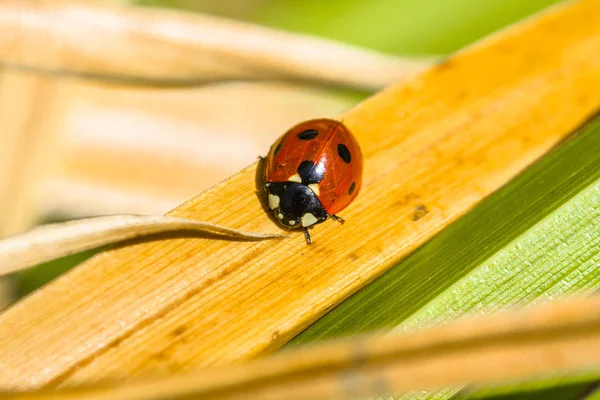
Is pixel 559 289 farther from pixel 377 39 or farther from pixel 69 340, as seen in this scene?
pixel 377 39

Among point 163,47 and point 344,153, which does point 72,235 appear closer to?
point 344,153

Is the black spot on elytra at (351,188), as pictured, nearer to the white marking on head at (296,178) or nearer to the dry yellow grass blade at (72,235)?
the white marking on head at (296,178)

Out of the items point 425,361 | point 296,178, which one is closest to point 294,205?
point 296,178

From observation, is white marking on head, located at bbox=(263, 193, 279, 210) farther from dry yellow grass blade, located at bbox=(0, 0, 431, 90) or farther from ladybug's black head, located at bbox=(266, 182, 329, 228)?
dry yellow grass blade, located at bbox=(0, 0, 431, 90)

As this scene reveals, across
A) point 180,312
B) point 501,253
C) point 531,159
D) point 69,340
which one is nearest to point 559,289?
point 501,253

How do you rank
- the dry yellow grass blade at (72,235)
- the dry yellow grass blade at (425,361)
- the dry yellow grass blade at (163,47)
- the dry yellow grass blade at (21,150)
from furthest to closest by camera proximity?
the dry yellow grass blade at (21,150) < the dry yellow grass blade at (163,47) < the dry yellow grass blade at (72,235) < the dry yellow grass blade at (425,361)

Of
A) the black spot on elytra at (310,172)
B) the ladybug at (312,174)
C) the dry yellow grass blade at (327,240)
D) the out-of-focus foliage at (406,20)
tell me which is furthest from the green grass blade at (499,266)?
the out-of-focus foliage at (406,20)

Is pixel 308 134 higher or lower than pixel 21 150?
higher
